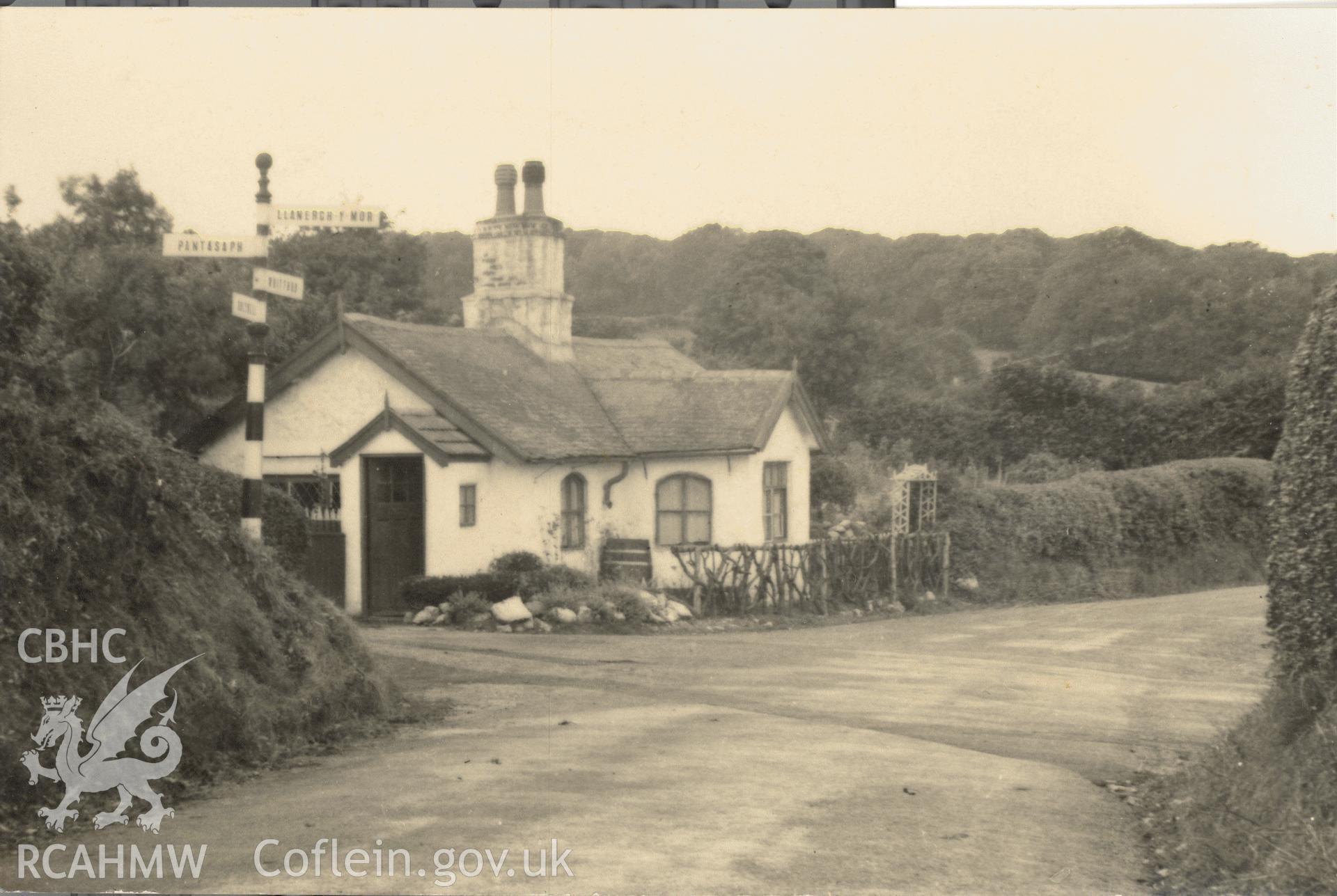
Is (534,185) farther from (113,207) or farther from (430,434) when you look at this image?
(430,434)

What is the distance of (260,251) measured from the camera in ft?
25.5

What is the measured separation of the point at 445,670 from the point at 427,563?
5.15 feet

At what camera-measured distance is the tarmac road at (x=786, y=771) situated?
19.3 ft

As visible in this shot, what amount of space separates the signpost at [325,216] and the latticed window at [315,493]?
153 inches

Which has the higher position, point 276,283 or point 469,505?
point 276,283

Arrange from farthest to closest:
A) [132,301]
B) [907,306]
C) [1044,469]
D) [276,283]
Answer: [1044,469]
[907,306]
[132,301]
[276,283]

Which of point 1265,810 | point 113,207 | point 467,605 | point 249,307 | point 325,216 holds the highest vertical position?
point 113,207

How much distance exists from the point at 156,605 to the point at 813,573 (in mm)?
9041

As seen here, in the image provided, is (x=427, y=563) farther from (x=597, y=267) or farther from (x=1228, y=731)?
(x=1228, y=731)

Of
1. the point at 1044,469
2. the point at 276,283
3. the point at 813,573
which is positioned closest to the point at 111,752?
the point at 276,283

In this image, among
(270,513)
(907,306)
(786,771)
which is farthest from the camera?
(270,513)

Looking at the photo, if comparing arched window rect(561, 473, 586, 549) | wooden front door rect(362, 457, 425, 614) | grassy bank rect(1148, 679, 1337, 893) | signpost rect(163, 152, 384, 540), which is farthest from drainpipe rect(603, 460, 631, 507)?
grassy bank rect(1148, 679, 1337, 893)

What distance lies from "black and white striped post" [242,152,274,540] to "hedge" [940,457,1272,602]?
211 inches

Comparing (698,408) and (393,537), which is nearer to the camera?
(393,537)
